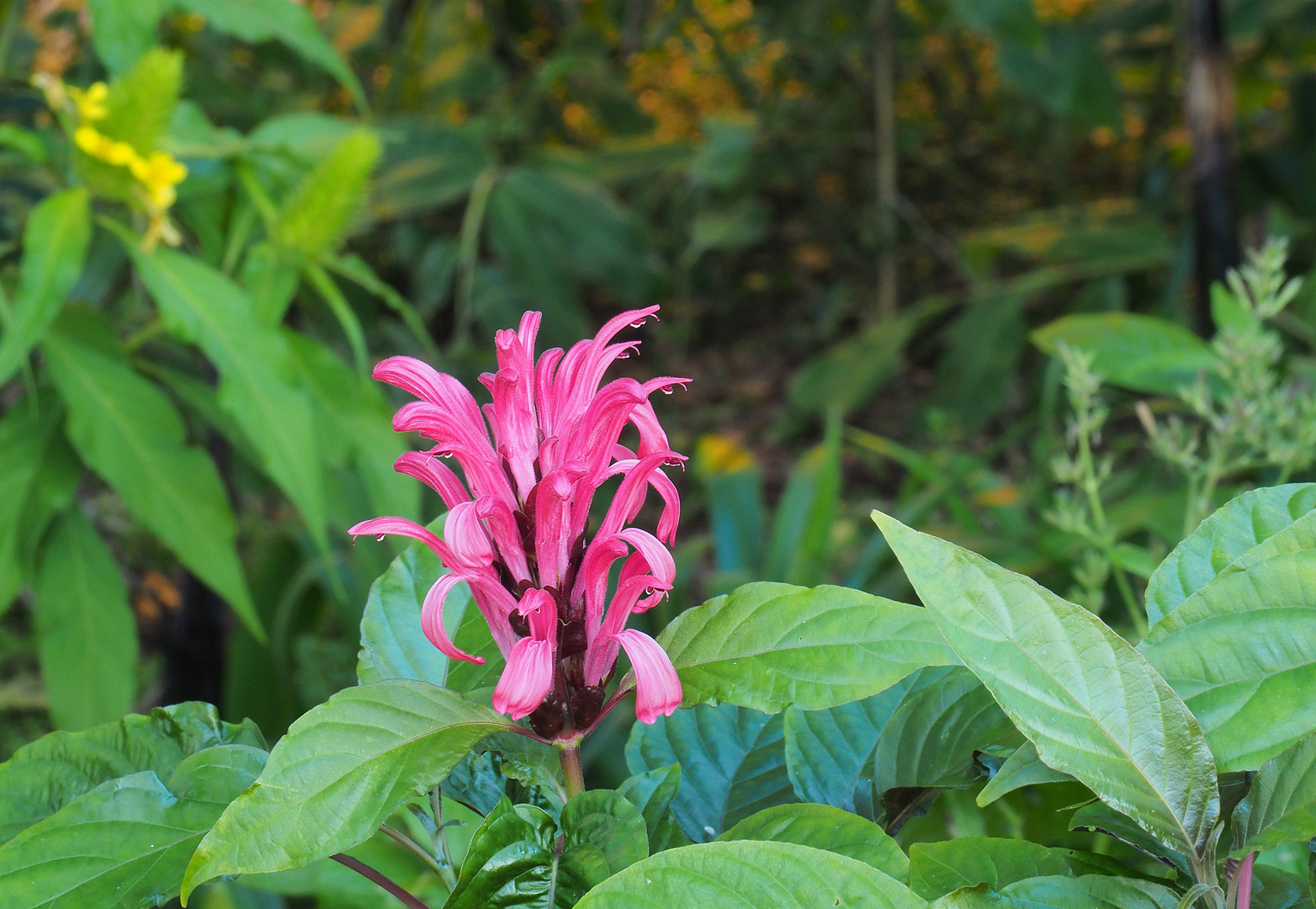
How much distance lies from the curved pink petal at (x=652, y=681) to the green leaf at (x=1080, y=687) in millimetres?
55

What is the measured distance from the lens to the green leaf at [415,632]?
0.26m

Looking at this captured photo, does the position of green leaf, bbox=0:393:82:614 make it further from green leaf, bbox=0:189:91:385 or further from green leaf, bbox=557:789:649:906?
green leaf, bbox=557:789:649:906

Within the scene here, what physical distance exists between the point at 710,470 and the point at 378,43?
121 centimetres

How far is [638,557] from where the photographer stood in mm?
249

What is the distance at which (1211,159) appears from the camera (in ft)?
3.54

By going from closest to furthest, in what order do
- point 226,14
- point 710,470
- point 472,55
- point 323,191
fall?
1. point 323,191
2. point 226,14
3. point 710,470
4. point 472,55

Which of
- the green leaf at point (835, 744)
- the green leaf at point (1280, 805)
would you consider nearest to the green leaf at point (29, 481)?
the green leaf at point (835, 744)

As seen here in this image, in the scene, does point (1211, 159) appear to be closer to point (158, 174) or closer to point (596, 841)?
point (158, 174)

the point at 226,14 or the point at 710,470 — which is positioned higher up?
the point at 226,14

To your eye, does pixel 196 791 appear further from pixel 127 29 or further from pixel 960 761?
pixel 127 29

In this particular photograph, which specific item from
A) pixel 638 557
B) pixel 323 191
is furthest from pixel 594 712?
pixel 323 191

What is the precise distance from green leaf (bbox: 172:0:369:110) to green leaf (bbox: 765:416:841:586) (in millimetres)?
610

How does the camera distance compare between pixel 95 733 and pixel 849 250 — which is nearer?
pixel 95 733

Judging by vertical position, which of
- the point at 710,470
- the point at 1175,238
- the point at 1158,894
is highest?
the point at 1175,238
